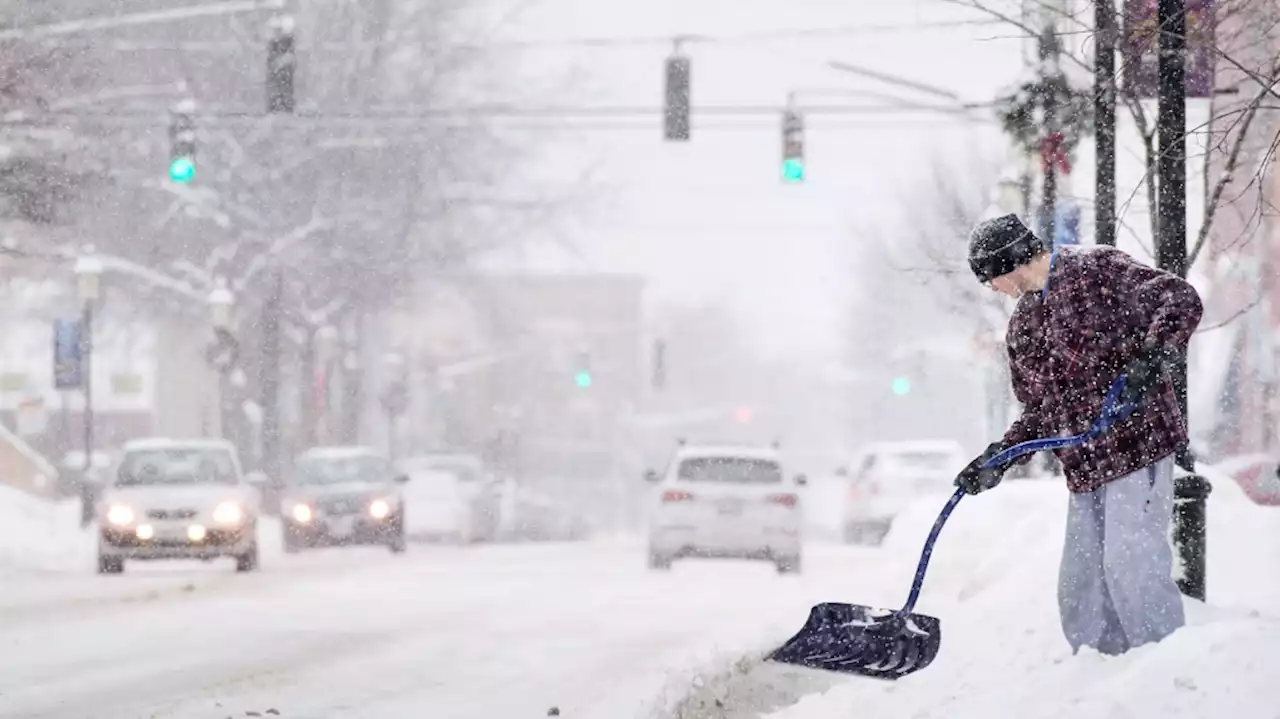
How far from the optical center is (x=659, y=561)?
73.8 ft

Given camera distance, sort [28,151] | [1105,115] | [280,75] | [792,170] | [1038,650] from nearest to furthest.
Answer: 1. [1038,650]
2. [1105,115]
3. [280,75]
4. [792,170]
5. [28,151]

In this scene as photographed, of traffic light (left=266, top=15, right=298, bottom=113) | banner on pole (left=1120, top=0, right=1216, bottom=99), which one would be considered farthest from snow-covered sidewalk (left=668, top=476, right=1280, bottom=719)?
traffic light (left=266, top=15, right=298, bottom=113)

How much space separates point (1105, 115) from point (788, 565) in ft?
36.7

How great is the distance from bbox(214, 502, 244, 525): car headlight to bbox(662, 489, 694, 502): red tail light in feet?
15.4

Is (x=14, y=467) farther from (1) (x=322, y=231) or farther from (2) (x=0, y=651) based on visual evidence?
(2) (x=0, y=651)

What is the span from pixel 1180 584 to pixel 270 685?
15.4ft

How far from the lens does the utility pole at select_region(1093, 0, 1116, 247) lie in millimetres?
11477

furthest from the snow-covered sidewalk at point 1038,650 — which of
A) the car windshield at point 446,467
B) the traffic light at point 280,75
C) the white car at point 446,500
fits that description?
the car windshield at point 446,467

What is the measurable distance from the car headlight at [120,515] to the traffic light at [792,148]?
28.7 feet

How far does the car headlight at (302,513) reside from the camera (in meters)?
27.0

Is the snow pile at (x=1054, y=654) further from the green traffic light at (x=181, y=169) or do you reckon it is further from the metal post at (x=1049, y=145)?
the green traffic light at (x=181, y=169)

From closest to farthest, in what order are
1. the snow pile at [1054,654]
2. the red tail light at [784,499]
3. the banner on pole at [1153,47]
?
the snow pile at [1054,654], the banner on pole at [1153,47], the red tail light at [784,499]

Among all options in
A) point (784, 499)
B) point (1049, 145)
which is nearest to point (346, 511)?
point (784, 499)

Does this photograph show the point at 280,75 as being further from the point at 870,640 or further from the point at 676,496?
the point at 870,640
